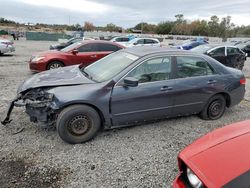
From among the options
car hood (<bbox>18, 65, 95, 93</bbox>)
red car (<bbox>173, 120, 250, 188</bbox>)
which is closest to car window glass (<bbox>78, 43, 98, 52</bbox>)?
car hood (<bbox>18, 65, 95, 93</bbox>)

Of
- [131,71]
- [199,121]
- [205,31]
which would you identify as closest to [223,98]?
[199,121]

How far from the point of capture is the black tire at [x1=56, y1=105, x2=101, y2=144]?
3770mm

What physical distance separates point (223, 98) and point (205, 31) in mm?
100116

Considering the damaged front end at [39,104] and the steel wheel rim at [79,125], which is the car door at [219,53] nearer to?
the steel wheel rim at [79,125]

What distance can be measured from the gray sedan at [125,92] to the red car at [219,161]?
6.10 feet

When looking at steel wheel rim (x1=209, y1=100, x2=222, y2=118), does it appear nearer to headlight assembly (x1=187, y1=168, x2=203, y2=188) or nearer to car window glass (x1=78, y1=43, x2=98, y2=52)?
headlight assembly (x1=187, y1=168, x2=203, y2=188)

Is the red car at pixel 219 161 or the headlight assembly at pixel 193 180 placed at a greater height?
the red car at pixel 219 161

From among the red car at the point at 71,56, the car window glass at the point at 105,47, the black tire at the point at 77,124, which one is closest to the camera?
the black tire at the point at 77,124

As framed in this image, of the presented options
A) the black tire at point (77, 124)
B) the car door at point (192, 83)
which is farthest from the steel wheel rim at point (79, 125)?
the car door at point (192, 83)

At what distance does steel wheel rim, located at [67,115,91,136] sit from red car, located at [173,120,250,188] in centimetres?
204

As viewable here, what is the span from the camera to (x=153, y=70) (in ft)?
14.2

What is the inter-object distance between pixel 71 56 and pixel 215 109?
6.07 meters

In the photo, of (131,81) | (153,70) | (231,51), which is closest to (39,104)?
(131,81)

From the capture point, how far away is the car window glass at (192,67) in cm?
456
